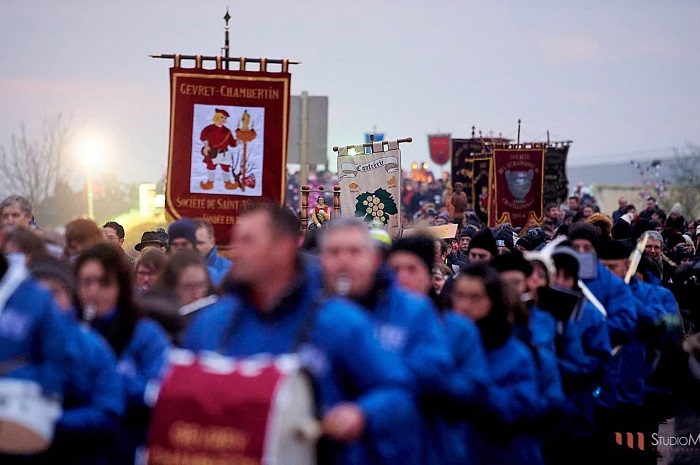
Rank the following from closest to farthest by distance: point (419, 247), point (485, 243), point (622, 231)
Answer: point (419, 247) < point (485, 243) < point (622, 231)

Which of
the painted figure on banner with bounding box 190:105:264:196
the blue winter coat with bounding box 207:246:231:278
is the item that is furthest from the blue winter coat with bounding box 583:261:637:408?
the painted figure on banner with bounding box 190:105:264:196

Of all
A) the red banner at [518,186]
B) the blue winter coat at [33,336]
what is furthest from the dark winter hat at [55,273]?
A: the red banner at [518,186]

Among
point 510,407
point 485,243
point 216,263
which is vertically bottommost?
point 510,407

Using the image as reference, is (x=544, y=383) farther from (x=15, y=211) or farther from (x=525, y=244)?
(x=525, y=244)

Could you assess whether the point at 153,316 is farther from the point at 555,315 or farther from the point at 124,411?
the point at 555,315

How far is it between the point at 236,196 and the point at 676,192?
5601cm

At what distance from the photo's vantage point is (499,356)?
7.04m

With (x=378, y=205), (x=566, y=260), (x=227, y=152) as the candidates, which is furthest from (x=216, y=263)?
(x=378, y=205)

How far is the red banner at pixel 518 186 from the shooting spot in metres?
24.9

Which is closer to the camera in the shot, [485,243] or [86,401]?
[86,401]

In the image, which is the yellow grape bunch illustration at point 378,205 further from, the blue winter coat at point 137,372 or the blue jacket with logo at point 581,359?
the blue winter coat at point 137,372

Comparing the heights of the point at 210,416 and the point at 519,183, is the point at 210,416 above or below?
below

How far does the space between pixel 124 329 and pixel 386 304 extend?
4.85 ft

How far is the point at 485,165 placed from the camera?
28.8m
